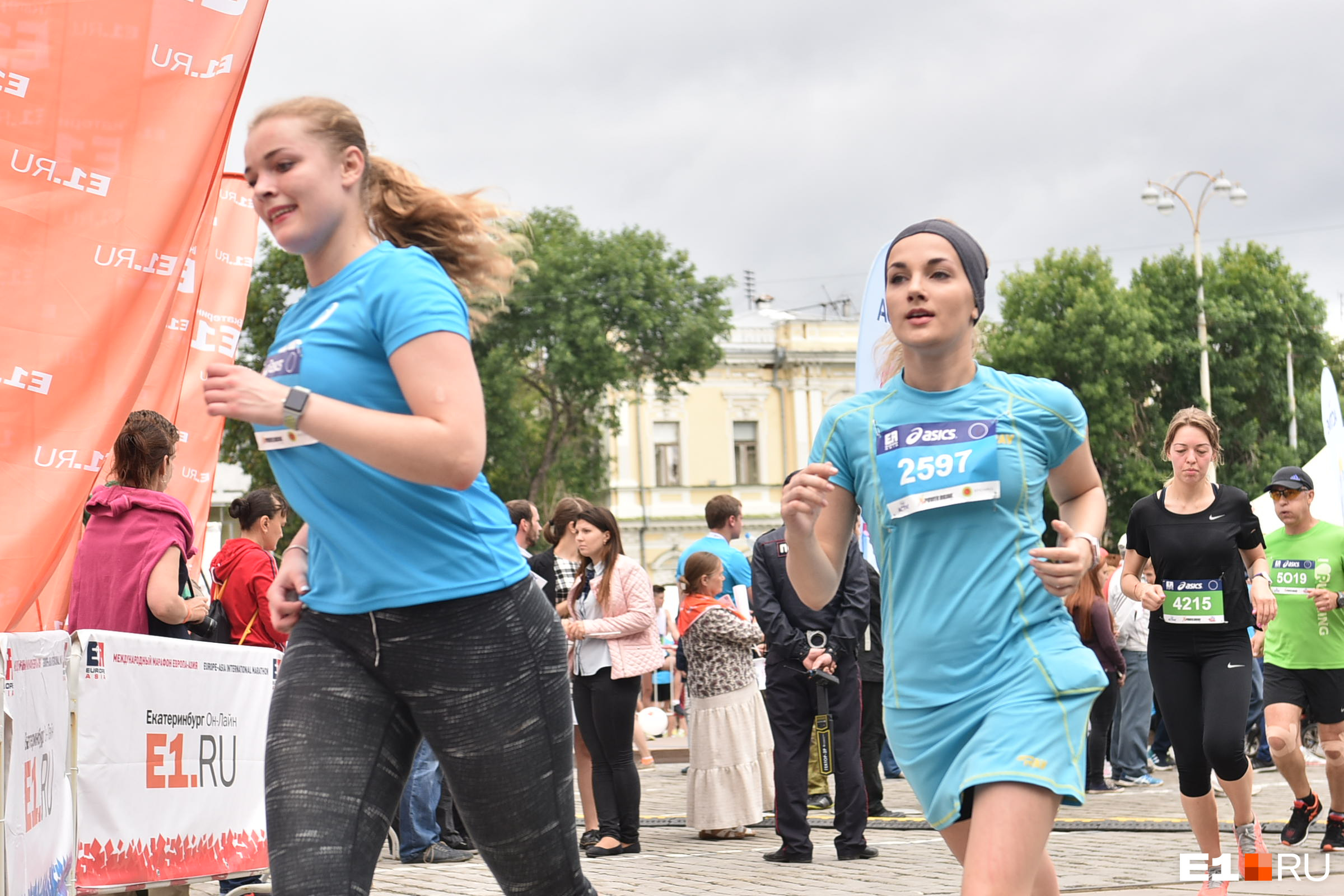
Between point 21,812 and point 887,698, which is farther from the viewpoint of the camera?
point 21,812

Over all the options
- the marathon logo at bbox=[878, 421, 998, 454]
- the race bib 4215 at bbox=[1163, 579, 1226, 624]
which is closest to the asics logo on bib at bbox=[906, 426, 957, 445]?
the marathon logo at bbox=[878, 421, 998, 454]

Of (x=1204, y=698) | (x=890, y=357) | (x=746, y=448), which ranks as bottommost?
(x=1204, y=698)

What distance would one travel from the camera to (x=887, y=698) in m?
3.97

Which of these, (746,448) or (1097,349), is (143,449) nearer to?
(1097,349)

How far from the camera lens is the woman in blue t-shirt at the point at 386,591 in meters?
3.04

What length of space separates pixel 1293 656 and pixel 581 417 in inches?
1589

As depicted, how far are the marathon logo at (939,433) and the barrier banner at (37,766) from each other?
11.0 ft

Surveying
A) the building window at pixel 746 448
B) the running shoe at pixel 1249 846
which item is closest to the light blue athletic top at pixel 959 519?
the running shoe at pixel 1249 846

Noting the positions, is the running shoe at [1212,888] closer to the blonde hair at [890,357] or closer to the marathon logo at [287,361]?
the blonde hair at [890,357]

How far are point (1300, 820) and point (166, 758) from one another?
6171mm

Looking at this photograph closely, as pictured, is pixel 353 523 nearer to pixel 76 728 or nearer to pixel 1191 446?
pixel 76 728

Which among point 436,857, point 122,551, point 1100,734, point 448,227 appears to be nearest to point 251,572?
point 122,551

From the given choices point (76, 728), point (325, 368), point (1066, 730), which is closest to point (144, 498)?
point (76, 728)

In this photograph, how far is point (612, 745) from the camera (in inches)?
377
